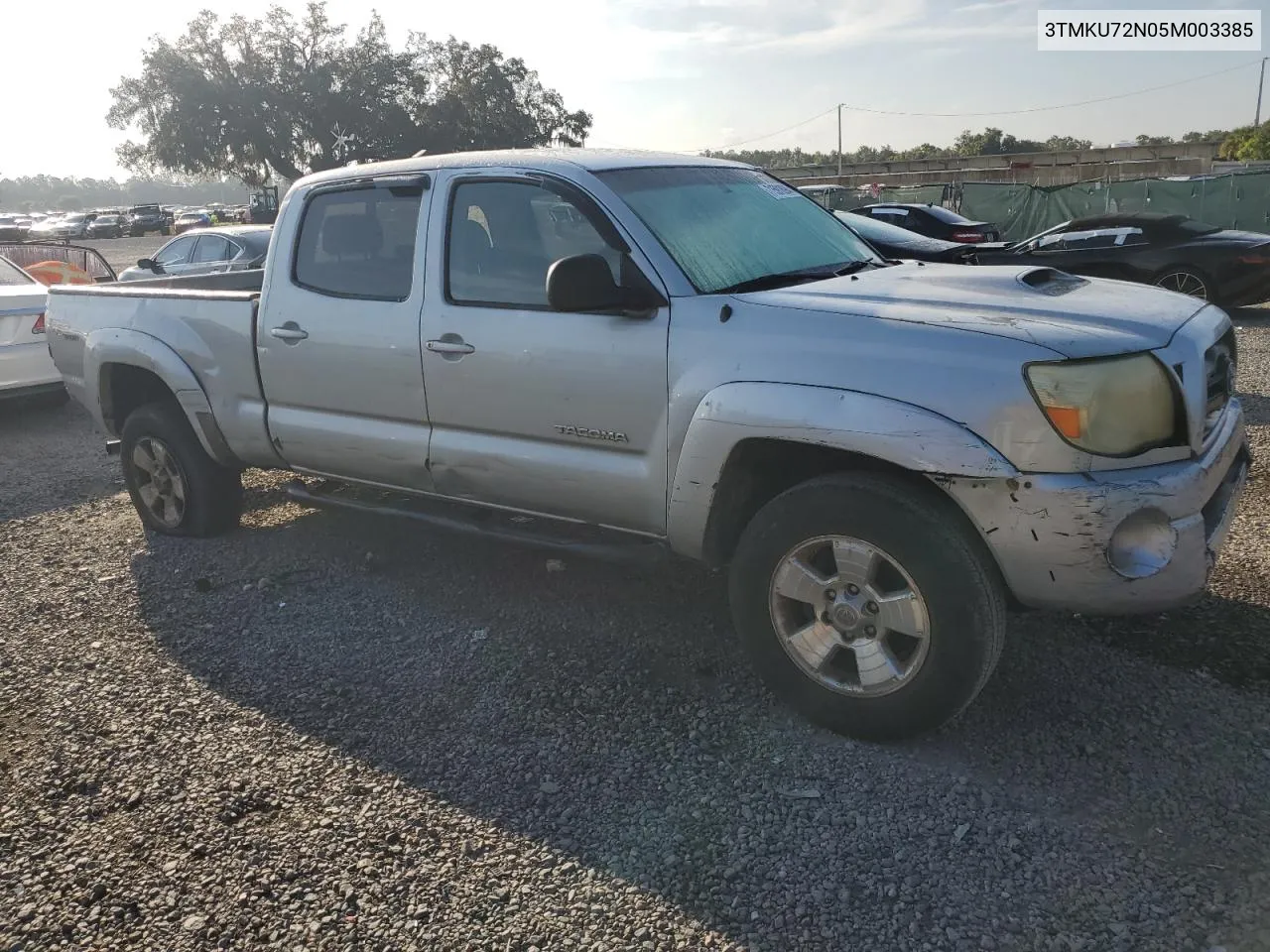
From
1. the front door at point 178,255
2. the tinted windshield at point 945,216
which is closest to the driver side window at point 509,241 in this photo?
the front door at point 178,255

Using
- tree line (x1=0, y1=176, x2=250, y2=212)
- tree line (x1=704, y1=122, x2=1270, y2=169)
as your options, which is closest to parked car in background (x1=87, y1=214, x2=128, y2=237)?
tree line (x1=704, y1=122, x2=1270, y2=169)

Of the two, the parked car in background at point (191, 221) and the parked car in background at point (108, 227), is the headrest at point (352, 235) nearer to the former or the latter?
the parked car in background at point (191, 221)

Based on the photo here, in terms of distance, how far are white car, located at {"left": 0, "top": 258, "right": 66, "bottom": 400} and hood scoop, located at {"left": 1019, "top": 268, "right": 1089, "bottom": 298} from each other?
25.0 feet

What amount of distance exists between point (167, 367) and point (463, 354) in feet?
6.63

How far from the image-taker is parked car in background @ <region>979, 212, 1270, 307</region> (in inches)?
427

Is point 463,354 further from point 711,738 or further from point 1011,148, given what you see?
point 1011,148

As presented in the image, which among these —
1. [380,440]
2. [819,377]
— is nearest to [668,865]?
[819,377]

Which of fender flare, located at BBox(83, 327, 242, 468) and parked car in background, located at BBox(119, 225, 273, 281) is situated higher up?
parked car in background, located at BBox(119, 225, 273, 281)

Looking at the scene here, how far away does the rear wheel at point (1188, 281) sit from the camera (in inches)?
432

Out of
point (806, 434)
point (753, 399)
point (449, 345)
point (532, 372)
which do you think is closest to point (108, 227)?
point (449, 345)

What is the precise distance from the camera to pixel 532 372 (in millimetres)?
3789

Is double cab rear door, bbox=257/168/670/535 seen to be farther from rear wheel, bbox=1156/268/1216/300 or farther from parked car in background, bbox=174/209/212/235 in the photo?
parked car in background, bbox=174/209/212/235

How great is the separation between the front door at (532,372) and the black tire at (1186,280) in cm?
933

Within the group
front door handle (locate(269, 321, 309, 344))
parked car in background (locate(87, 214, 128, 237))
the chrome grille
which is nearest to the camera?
the chrome grille
